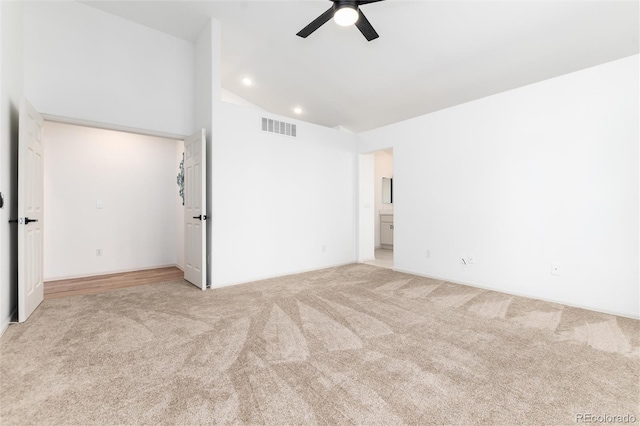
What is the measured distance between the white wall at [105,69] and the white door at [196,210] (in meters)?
0.57

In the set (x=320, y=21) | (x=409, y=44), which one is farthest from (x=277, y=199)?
(x=409, y=44)

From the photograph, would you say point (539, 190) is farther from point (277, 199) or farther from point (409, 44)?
point (277, 199)

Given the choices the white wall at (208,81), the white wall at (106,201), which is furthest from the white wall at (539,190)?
the white wall at (106,201)

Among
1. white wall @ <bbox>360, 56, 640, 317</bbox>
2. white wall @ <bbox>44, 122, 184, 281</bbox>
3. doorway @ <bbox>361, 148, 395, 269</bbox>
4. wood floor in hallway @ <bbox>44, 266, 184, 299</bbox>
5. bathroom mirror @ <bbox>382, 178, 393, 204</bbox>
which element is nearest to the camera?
white wall @ <bbox>360, 56, 640, 317</bbox>

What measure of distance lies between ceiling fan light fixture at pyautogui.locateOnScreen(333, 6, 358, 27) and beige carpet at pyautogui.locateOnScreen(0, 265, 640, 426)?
9.37 feet

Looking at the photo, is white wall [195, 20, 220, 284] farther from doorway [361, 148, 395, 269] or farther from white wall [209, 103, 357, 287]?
doorway [361, 148, 395, 269]

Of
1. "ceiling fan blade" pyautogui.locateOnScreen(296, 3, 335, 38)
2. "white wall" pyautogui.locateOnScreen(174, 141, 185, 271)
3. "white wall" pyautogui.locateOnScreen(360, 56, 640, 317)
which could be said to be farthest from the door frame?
"white wall" pyautogui.locateOnScreen(360, 56, 640, 317)

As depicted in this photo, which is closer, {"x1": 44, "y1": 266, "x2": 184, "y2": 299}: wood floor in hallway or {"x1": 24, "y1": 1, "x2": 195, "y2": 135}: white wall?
{"x1": 24, "y1": 1, "x2": 195, "y2": 135}: white wall

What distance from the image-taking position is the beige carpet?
1.46m

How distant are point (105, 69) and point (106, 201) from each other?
222 cm

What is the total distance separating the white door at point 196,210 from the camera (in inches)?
147

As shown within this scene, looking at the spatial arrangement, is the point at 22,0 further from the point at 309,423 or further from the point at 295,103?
the point at 309,423

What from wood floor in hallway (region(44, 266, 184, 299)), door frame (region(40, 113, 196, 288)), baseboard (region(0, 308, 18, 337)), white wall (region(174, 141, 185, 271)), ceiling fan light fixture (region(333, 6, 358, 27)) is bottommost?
wood floor in hallway (region(44, 266, 184, 299))

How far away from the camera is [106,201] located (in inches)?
187
